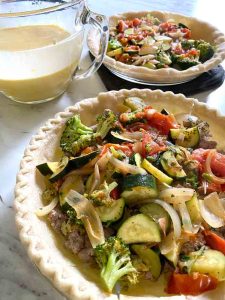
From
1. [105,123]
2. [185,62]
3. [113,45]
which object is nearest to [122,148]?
[105,123]

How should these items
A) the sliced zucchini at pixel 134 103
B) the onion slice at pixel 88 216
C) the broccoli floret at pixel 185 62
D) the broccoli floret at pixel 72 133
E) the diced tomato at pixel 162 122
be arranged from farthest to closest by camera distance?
the broccoli floret at pixel 185 62, the sliced zucchini at pixel 134 103, the diced tomato at pixel 162 122, the broccoli floret at pixel 72 133, the onion slice at pixel 88 216

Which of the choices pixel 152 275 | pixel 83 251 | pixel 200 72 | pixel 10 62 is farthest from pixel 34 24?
pixel 152 275

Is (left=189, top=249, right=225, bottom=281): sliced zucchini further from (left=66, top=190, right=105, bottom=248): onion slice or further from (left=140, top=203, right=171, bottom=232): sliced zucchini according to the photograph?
(left=66, top=190, right=105, bottom=248): onion slice

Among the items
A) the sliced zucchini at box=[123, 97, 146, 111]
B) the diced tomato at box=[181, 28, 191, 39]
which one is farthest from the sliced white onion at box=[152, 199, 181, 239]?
the diced tomato at box=[181, 28, 191, 39]

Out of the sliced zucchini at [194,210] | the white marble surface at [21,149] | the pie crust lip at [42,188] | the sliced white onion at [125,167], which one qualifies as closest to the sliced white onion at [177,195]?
the sliced zucchini at [194,210]

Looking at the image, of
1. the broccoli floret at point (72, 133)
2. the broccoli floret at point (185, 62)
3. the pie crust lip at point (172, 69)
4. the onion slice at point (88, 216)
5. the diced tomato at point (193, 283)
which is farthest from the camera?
the broccoli floret at point (185, 62)

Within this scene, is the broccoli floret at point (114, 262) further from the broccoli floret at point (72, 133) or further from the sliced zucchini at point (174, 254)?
the broccoli floret at point (72, 133)
